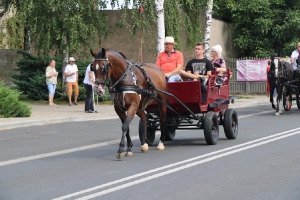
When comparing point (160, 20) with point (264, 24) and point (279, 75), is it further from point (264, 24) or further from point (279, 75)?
point (264, 24)

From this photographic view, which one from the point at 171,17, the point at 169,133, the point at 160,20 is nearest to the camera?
the point at 169,133

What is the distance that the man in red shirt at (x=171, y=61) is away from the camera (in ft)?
47.1

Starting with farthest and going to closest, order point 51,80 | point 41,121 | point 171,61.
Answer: point 51,80
point 41,121
point 171,61

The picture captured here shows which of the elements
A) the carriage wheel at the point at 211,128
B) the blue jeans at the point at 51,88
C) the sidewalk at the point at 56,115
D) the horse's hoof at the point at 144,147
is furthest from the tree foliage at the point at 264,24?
the horse's hoof at the point at 144,147

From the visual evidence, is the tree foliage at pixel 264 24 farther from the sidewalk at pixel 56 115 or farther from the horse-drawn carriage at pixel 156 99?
the horse-drawn carriage at pixel 156 99

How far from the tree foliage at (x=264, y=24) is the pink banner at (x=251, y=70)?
8.47 ft

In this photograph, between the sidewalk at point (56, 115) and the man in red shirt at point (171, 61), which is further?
the sidewalk at point (56, 115)

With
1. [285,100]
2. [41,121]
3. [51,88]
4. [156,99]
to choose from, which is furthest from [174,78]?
[51,88]

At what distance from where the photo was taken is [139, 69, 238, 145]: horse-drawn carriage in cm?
1398

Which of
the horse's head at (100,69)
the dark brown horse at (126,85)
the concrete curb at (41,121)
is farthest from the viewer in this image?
the concrete curb at (41,121)

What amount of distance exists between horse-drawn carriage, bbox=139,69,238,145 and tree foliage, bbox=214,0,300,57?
2552cm

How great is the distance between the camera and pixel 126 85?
41.3 ft

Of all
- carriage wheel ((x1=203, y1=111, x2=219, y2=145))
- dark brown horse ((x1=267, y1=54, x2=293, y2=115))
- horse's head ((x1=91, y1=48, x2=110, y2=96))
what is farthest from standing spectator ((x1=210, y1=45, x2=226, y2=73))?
dark brown horse ((x1=267, y1=54, x2=293, y2=115))

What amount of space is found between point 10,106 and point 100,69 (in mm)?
10147
